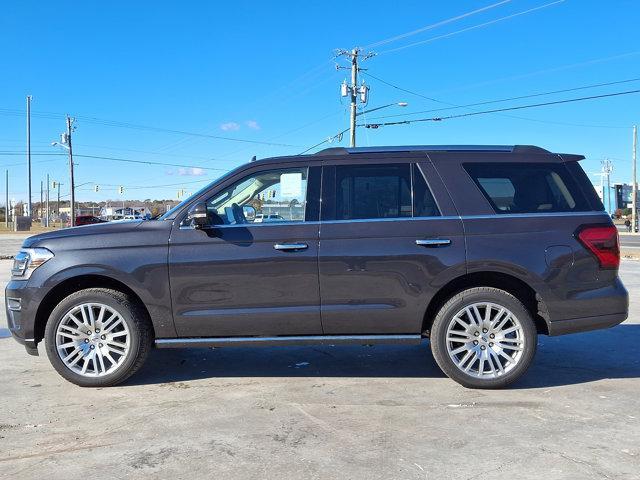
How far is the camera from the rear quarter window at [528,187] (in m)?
4.86

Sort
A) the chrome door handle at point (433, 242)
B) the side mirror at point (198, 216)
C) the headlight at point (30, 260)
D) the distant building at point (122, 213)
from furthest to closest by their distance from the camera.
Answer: the distant building at point (122, 213)
the headlight at point (30, 260)
the chrome door handle at point (433, 242)
the side mirror at point (198, 216)

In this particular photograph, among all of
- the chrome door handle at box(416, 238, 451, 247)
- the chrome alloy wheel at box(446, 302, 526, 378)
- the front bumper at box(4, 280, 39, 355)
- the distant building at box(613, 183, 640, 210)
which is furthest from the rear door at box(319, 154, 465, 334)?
the distant building at box(613, 183, 640, 210)

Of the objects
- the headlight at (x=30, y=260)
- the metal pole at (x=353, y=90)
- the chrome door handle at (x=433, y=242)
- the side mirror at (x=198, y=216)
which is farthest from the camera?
the metal pole at (x=353, y=90)

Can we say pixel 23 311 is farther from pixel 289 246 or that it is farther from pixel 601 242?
pixel 601 242

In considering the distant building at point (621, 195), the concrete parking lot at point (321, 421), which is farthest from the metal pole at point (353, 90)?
the distant building at point (621, 195)

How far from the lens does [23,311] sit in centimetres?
477

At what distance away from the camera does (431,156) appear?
4996 mm

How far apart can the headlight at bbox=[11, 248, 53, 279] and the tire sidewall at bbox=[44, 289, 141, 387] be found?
388 mm

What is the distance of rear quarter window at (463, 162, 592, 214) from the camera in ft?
15.9

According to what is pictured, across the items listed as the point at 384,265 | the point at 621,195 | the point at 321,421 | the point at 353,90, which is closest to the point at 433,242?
the point at 384,265

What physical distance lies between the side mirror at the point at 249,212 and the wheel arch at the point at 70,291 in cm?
116

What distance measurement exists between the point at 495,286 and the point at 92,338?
3534 mm

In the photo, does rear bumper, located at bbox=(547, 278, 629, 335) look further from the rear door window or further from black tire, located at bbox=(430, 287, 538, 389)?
the rear door window

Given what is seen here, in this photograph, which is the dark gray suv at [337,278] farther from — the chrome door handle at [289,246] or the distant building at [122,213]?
the distant building at [122,213]
